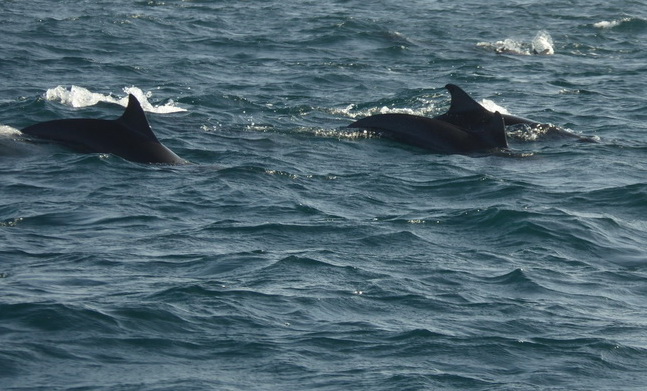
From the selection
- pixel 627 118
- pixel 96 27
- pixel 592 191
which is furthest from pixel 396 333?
pixel 96 27

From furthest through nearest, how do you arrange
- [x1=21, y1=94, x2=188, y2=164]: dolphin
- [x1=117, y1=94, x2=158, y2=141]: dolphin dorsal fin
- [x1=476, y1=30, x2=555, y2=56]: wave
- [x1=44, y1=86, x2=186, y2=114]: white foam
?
[x1=476, y1=30, x2=555, y2=56]: wave, [x1=44, y1=86, x2=186, y2=114]: white foam, [x1=21, y1=94, x2=188, y2=164]: dolphin, [x1=117, y1=94, x2=158, y2=141]: dolphin dorsal fin

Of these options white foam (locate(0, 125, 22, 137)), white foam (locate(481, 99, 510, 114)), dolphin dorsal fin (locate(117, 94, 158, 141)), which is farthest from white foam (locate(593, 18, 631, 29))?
white foam (locate(0, 125, 22, 137))

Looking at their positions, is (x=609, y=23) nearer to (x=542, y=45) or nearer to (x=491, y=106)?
(x=542, y=45)

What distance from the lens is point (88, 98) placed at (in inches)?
949

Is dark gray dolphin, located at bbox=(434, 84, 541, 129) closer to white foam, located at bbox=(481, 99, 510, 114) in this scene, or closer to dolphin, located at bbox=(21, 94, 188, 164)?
white foam, located at bbox=(481, 99, 510, 114)

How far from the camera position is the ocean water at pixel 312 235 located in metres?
11.9

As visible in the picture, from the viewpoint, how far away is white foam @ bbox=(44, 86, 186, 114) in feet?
77.5

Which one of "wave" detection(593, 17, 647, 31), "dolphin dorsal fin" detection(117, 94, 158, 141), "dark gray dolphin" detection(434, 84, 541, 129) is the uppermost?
"dolphin dorsal fin" detection(117, 94, 158, 141)

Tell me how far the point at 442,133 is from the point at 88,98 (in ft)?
22.2

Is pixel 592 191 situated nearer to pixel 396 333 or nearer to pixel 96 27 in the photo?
pixel 396 333

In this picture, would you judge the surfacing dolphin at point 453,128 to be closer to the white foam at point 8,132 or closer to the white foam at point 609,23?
the white foam at point 8,132

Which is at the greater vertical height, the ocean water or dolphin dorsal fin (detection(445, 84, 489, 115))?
dolphin dorsal fin (detection(445, 84, 489, 115))

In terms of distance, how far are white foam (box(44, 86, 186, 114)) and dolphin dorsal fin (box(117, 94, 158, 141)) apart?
14.3ft

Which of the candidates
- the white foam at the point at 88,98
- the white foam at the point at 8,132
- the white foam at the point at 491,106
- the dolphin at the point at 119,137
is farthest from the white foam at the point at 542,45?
the white foam at the point at 8,132
